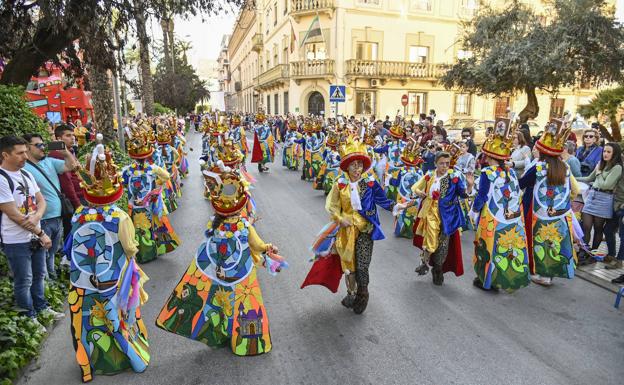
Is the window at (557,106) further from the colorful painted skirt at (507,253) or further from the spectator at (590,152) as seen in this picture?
the colorful painted skirt at (507,253)

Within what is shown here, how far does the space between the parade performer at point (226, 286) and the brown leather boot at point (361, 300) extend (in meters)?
1.34

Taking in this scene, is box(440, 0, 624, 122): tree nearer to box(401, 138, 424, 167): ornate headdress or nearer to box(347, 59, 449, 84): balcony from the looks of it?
box(347, 59, 449, 84): balcony

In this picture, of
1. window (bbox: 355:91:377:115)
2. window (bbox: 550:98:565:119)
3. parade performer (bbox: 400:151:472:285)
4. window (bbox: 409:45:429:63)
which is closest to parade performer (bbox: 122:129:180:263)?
parade performer (bbox: 400:151:472:285)

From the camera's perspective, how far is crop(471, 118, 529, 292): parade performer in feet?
17.7

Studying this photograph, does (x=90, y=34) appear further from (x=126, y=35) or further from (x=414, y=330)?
(x=414, y=330)

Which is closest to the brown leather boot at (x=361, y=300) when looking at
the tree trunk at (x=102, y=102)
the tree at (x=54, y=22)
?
the tree at (x=54, y=22)

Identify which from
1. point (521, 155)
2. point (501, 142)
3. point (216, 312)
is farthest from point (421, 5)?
point (216, 312)

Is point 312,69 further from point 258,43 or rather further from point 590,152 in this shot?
point 590,152

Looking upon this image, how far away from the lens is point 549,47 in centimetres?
1526

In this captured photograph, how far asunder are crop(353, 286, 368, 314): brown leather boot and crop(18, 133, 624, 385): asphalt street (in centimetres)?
11

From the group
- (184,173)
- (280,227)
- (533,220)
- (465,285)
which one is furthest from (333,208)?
(184,173)

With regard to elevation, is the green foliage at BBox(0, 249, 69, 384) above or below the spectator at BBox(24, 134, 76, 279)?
below

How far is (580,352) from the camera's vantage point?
172 inches

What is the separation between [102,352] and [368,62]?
25200mm
